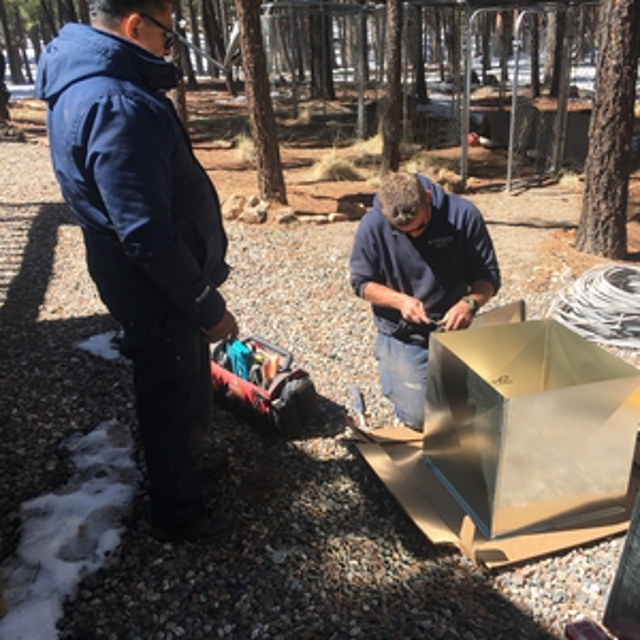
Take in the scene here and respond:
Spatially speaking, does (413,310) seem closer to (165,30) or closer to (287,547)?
(287,547)

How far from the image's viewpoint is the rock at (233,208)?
7699 millimetres

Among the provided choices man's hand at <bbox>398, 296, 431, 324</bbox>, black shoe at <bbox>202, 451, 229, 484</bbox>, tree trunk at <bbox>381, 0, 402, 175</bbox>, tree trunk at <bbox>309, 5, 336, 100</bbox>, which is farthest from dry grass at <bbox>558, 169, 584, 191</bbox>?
tree trunk at <bbox>309, 5, 336, 100</bbox>

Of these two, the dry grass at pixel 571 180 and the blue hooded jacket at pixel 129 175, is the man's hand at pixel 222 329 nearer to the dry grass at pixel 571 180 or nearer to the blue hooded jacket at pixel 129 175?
the blue hooded jacket at pixel 129 175

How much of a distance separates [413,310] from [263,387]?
2.83 feet

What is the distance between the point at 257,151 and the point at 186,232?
6118mm

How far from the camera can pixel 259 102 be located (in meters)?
7.77

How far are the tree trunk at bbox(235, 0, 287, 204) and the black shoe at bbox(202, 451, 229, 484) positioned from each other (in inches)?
220

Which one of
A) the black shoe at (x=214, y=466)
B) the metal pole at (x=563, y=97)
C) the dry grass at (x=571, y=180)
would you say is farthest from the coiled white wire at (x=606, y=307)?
the metal pole at (x=563, y=97)

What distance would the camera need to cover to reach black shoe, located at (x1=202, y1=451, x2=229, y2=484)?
2.93m

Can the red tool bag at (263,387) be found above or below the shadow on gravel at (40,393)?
above

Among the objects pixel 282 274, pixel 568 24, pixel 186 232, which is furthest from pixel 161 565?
pixel 568 24

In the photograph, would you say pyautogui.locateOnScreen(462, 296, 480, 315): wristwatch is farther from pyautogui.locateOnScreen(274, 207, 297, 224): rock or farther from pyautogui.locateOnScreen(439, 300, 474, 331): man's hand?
pyautogui.locateOnScreen(274, 207, 297, 224): rock

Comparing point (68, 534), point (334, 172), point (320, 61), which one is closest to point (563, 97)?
point (334, 172)

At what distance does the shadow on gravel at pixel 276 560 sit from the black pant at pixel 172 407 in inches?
8.3
